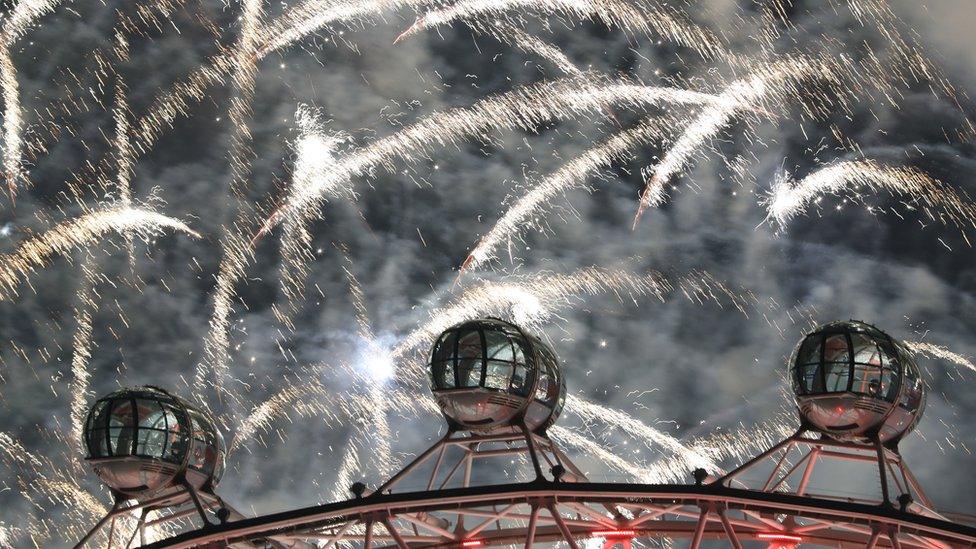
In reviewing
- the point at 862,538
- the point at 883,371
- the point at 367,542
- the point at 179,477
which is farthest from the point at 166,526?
the point at 883,371

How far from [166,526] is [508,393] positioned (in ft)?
86.4

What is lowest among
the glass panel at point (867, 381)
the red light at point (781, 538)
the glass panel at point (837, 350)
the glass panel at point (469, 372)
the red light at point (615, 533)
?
the red light at point (781, 538)

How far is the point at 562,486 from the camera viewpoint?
2238cm

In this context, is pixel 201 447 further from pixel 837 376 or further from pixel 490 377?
pixel 837 376

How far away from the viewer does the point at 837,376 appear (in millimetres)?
22422

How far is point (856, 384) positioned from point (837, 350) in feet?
2.23

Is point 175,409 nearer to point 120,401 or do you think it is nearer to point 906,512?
point 120,401

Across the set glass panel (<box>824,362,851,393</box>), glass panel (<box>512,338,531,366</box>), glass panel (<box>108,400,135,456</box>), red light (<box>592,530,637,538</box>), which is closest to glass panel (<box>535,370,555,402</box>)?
glass panel (<box>512,338,531,366</box>)

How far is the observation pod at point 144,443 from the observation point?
25.0 meters

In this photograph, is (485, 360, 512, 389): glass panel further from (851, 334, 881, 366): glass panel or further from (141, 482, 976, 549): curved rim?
(851, 334, 881, 366): glass panel

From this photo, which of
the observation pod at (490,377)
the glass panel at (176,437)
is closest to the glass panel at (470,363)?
the observation pod at (490,377)

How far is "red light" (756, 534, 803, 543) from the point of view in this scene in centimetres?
2519

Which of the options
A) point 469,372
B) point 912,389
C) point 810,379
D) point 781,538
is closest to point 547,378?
point 469,372

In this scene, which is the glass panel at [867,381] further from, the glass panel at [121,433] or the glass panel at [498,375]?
the glass panel at [121,433]
